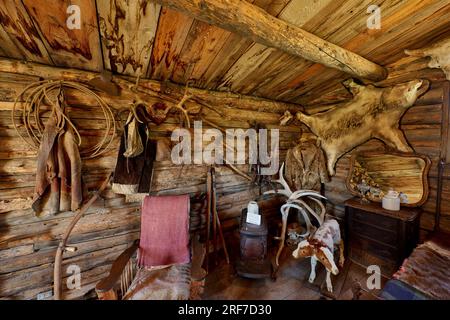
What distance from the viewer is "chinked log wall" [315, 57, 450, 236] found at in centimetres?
188

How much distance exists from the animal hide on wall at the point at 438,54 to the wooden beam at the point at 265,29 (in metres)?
0.58

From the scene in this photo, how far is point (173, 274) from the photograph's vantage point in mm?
1598

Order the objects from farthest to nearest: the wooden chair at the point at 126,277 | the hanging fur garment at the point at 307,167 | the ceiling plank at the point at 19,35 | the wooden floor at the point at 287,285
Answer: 1. the hanging fur garment at the point at 307,167
2. the wooden floor at the point at 287,285
3. the wooden chair at the point at 126,277
4. the ceiling plank at the point at 19,35

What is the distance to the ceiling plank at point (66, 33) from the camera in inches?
43.3

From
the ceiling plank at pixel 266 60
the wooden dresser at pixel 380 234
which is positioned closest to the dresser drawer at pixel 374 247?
the wooden dresser at pixel 380 234

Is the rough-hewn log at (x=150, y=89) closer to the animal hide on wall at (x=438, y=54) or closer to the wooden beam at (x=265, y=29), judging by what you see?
the wooden beam at (x=265, y=29)

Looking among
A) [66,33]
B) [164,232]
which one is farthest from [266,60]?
[164,232]

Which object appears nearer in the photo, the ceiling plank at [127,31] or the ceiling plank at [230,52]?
the ceiling plank at [127,31]

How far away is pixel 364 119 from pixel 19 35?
3476 millimetres

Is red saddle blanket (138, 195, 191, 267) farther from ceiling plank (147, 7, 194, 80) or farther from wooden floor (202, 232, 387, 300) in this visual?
ceiling plank (147, 7, 194, 80)

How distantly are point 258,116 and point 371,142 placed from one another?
1.54 m

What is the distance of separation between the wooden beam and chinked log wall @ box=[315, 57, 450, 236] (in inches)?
26.0

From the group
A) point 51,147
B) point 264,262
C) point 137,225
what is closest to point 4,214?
point 51,147
